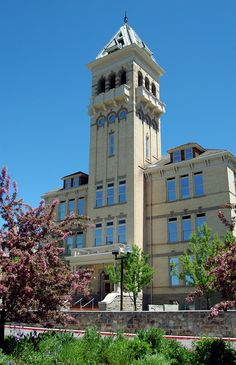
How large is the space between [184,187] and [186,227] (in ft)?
12.5

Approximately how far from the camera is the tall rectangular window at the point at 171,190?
1525 inches

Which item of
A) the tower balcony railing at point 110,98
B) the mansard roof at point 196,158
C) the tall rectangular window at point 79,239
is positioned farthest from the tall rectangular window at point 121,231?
the tower balcony railing at point 110,98

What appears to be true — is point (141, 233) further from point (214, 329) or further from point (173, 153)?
point (214, 329)

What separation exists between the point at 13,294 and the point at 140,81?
3552 cm

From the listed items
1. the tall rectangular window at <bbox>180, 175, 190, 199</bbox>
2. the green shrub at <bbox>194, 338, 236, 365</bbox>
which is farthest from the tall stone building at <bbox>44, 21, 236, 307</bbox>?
the green shrub at <bbox>194, 338, 236, 365</bbox>

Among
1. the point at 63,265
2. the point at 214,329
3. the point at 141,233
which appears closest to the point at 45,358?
the point at 63,265

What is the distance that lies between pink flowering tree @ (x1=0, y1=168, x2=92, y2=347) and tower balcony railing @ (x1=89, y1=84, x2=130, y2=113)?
29042mm

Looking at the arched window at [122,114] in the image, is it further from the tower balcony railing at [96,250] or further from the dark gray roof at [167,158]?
the tower balcony railing at [96,250]

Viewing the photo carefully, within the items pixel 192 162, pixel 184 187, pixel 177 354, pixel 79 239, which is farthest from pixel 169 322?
pixel 79 239

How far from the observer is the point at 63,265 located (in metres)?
14.5

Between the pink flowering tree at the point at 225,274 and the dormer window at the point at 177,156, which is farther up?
the dormer window at the point at 177,156

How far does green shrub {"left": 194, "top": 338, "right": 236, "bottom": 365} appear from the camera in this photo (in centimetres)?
1135

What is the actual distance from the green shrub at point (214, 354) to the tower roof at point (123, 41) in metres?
37.9

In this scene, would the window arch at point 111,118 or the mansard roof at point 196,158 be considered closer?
the mansard roof at point 196,158
